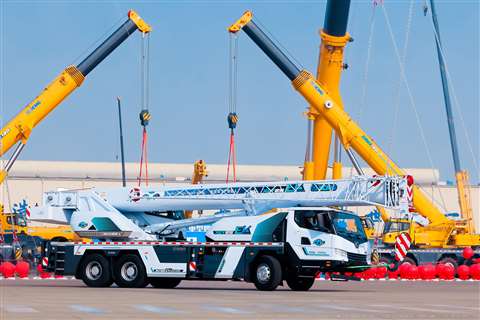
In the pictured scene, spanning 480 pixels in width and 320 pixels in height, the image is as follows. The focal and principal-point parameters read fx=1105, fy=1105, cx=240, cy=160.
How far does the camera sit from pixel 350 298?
2677 centimetres

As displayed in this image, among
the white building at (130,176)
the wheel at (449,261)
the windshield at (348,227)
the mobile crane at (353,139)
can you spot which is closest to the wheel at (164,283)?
the windshield at (348,227)

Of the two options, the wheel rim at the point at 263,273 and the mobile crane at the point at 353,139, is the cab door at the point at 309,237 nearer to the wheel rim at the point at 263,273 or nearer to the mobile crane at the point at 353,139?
the wheel rim at the point at 263,273

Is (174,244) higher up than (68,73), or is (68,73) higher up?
(68,73)

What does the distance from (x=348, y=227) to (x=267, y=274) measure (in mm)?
2821

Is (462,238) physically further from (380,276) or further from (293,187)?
(293,187)

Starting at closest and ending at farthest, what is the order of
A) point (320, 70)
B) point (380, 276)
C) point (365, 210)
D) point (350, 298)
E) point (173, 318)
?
1. point (173, 318)
2. point (350, 298)
3. point (380, 276)
4. point (320, 70)
5. point (365, 210)

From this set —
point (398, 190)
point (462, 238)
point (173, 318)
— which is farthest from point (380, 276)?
point (173, 318)

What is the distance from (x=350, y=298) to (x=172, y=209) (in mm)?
10698

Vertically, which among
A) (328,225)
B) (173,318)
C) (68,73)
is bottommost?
(173,318)

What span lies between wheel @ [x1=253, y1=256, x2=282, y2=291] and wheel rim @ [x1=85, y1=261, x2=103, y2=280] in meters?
5.02

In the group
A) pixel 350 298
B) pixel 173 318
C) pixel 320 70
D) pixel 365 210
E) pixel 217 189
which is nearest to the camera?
pixel 173 318

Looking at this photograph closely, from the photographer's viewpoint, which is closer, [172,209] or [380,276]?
[172,209]

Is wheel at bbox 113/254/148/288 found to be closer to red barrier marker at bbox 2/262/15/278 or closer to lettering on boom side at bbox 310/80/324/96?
red barrier marker at bbox 2/262/15/278

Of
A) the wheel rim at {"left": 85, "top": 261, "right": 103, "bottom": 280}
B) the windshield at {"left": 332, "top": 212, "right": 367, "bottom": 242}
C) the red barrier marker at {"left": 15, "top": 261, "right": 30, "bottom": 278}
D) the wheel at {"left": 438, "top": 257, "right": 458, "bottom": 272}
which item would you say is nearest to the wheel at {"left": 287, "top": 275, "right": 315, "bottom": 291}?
the windshield at {"left": 332, "top": 212, "right": 367, "bottom": 242}
